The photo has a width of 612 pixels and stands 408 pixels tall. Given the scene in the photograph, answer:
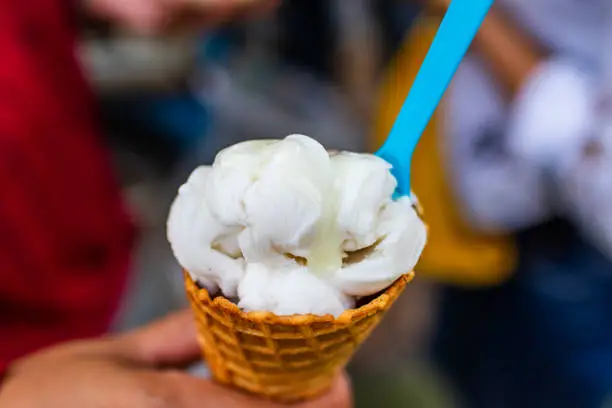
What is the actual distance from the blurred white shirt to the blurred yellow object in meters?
0.05

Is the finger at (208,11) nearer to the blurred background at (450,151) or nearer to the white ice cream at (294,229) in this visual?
the blurred background at (450,151)

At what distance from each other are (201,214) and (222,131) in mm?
1405

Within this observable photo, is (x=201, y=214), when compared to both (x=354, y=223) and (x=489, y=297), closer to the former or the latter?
(x=354, y=223)

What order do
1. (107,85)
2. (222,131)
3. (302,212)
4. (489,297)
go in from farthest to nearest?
(222,131) → (107,85) → (489,297) → (302,212)

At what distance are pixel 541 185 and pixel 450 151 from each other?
0.67ft

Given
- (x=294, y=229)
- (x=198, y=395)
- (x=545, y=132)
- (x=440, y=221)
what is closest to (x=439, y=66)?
(x=294, y=229)

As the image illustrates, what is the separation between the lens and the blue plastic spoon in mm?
504

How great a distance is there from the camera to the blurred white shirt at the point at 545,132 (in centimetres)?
99

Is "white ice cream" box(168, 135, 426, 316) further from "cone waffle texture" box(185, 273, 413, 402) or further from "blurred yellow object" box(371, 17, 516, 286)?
"blurred yellow object" box(371, 17, 516, 286)

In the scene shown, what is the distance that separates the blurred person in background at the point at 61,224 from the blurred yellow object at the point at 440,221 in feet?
1.61

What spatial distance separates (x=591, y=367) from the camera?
119 centimetres

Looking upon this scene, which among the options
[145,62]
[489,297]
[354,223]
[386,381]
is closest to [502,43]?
[489,297]

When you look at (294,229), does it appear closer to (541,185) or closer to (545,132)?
(545,132)

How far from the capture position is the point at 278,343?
20.2 inches
